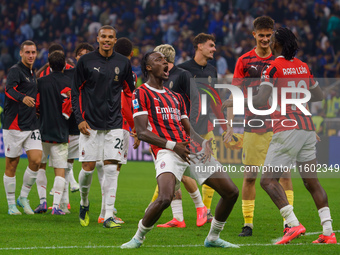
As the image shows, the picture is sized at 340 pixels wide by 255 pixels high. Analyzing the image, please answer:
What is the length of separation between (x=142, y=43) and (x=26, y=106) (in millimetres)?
16213

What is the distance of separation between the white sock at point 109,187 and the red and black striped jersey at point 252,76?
Answer: 6.06 ft

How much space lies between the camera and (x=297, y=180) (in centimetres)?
1546

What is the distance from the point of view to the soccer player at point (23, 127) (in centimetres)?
920

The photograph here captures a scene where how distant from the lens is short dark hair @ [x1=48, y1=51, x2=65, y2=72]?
9211 millimetres

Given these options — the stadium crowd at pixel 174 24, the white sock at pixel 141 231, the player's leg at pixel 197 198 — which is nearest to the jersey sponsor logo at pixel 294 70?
the white sock at pixel 141 231

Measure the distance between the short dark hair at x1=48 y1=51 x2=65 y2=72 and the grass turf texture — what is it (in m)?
2.24

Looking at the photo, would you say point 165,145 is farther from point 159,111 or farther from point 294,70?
point 294,70

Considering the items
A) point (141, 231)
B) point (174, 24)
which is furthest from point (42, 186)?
point (174, 24)

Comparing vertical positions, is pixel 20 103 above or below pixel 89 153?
above

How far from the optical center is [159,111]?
250 inches

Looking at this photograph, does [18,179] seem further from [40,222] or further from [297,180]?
[297,180]

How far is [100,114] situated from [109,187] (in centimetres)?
98

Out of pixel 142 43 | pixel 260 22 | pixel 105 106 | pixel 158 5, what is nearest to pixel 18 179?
pixel 105 106

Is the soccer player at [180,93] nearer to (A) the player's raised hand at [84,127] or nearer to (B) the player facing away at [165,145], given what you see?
(A) the player's raised hand at [84,127]
